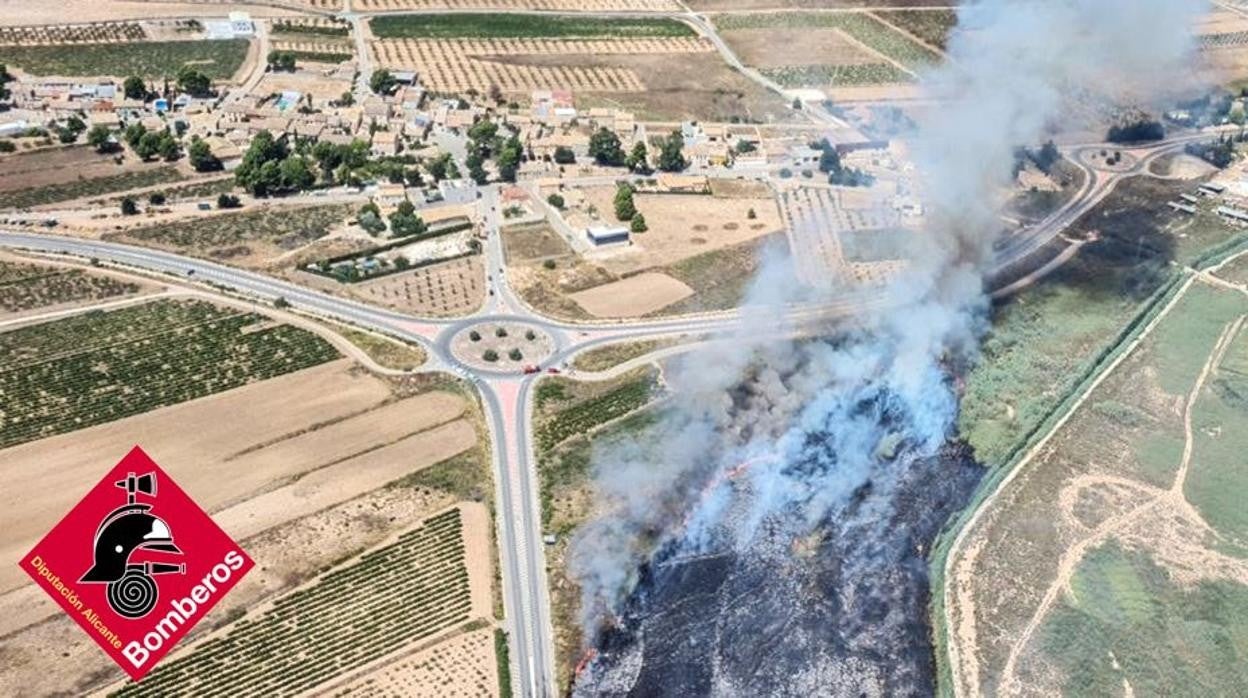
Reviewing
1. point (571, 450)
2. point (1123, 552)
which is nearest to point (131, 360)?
point (571, 450)

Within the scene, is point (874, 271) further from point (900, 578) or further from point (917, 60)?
point (917, 60)

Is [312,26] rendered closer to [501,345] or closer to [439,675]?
[501,345]

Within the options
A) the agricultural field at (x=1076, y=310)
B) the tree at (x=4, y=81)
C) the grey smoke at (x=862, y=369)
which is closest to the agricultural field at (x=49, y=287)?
the tree at (x=4, y=81)

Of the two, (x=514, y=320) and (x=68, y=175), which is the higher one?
(x=68, y=175)

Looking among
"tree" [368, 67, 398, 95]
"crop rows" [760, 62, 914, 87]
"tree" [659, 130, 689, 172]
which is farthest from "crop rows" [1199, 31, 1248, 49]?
"tree" [368, 67, 398, 95]

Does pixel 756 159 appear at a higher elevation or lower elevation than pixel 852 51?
lower

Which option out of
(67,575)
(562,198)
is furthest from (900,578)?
(562,198)

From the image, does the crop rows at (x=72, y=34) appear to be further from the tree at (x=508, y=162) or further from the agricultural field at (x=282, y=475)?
the agricultural field at (x=282, y=475)

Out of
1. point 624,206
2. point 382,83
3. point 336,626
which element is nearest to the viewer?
point 336,626

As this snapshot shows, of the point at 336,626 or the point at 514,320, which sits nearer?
the point at 336,626
